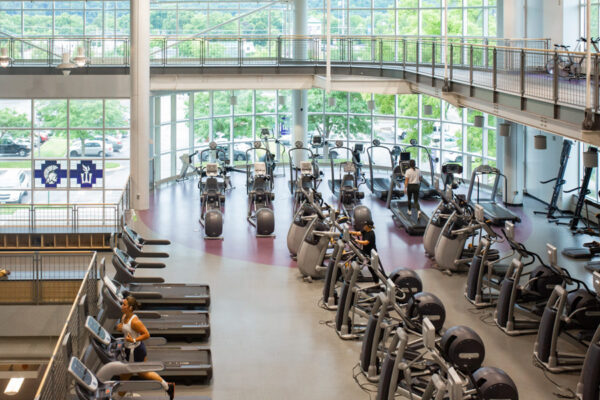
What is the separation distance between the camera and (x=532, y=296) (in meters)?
11.3

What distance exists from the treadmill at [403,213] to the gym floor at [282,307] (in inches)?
8.4

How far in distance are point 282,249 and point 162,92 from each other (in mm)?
8054

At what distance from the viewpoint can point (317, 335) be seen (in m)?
10.9

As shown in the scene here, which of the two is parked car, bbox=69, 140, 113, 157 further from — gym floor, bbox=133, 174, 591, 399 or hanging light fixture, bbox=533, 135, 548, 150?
hanging light fixture, bbox=533, 135, 548, 150

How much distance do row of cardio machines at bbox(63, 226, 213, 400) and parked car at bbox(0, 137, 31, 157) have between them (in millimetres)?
8229

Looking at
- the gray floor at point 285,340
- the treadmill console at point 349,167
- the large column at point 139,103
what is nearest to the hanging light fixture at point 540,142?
the treadmill console at point 349,167

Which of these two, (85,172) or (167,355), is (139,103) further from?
(167,355)

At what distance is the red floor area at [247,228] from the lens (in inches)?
587

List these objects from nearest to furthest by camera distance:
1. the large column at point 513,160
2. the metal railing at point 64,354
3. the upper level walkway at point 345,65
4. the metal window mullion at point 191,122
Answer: the metal railing at point 64,354, the upper level walkway at point 345,65, the large column at point 513,160, the metal window mullion at point 191,122

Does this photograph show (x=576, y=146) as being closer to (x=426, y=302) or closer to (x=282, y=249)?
(x=282, y=249)

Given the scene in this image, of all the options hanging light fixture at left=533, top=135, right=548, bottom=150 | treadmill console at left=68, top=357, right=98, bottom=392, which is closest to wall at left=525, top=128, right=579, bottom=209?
hanging light fixture at left=533, top=135, right=548, bottom=150

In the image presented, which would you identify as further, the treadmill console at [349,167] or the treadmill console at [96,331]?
the treadmill console at [349,167]

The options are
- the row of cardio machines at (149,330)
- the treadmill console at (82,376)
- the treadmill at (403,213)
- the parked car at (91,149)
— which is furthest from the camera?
the parked car at (91,149)

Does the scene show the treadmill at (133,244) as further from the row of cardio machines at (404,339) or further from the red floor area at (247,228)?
the row of cardio machines at (404,339)
